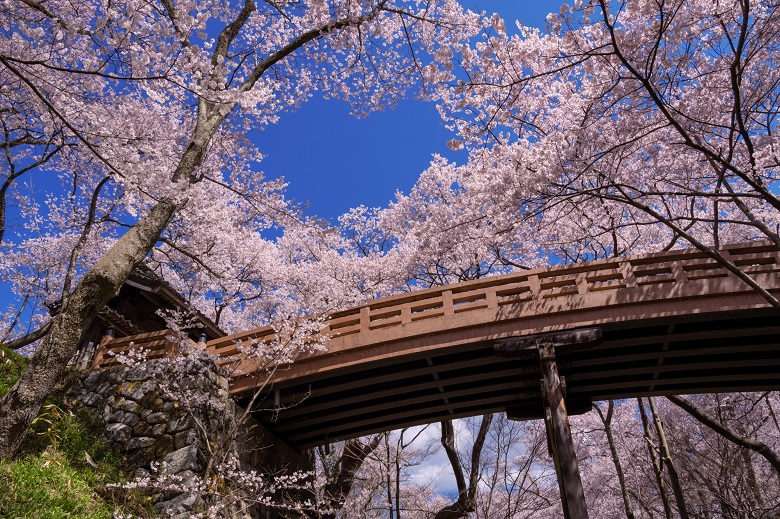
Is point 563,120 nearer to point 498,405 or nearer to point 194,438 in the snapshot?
point 498,405

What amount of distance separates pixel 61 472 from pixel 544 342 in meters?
7.39

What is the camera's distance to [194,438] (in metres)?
8.89

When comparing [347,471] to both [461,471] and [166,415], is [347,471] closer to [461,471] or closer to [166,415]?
[461,471]

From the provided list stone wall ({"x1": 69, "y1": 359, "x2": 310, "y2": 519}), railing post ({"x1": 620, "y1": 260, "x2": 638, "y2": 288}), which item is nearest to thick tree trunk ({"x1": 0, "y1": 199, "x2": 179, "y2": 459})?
stone wall ({"x1": 69, "y1": 359, "x2": 310, "y2": 519})

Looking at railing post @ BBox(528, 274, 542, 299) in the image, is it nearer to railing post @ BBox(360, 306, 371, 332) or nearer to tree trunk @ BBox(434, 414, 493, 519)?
railing post @ BBox(360, 306, 371, 332)

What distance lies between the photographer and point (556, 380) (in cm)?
859

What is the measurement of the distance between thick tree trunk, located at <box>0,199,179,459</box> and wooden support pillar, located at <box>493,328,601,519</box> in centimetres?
583

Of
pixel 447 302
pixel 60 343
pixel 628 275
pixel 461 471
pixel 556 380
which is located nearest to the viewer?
pixel 60 343

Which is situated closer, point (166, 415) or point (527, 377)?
point (166, 415)

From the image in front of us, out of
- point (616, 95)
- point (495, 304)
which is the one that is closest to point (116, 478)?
point (495, 304)

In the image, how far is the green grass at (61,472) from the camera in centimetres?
623

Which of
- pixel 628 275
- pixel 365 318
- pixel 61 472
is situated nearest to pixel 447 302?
pixel 365 318

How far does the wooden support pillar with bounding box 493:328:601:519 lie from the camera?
25.1ft

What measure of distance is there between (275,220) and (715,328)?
7894 millimetres
